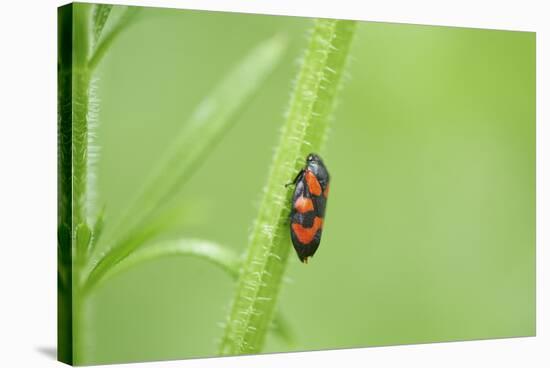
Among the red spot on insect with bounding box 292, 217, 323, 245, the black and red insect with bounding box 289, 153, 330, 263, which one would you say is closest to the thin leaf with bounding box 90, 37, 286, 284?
the black and red insect with bounding box 289, 153, 330, 263

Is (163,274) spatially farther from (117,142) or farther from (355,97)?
(355,97)

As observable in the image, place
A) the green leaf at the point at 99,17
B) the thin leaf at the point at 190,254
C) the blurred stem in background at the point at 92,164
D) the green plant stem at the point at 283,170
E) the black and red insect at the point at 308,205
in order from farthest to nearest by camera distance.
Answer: the black and red insect at the point at 308,205 < the green leaf at the point at 99,17 < the blurred stem in background at the point at 92,164 < the thin leaf at the point at 190,254 < the green plant stem at the point at 283,170

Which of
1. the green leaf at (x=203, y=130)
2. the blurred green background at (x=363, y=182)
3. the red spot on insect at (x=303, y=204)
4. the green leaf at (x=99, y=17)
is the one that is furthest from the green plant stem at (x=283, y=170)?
the green leaf at (x=99, y=17)

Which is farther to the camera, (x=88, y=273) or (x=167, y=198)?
(x=88, y=273)

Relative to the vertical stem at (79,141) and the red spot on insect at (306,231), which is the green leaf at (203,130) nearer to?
the vertical stem at (79,141)

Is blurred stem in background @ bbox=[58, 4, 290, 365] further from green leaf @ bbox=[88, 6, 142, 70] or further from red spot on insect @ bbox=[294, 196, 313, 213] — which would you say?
red spot on insect @ bbox=[294, 196, 313, 213]

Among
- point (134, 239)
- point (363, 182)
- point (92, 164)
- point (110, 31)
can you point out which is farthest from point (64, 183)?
point (363, 182)

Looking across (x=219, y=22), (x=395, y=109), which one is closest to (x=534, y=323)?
(x=395, y=109)

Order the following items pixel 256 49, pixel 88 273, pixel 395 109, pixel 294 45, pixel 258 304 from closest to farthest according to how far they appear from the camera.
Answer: pixel 258 304 < pixel 88 273 < pixel 256 49 < pixel 294 45 < pixel 395 109
